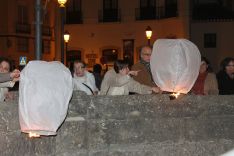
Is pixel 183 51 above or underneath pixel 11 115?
above

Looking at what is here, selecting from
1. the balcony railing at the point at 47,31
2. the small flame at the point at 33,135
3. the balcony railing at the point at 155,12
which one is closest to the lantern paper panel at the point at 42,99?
the small flame at the point at 33,135

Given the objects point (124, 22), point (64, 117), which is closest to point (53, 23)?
point (124, 22)

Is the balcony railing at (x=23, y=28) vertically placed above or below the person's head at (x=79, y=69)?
above

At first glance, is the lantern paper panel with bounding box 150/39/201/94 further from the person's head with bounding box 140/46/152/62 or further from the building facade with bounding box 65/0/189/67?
the building facade with bounding box 65/0/189/67

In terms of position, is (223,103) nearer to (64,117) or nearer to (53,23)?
(64,117)

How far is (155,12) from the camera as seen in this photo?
4172cm

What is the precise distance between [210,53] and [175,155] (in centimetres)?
3275

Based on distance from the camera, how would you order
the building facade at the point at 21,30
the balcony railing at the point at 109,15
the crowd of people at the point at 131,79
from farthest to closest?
the building facade at the point at 21,30 → the balcony railing at the point at 109,15 → the crowd of people at the point at 131,79

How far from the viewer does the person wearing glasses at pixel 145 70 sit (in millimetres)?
7859

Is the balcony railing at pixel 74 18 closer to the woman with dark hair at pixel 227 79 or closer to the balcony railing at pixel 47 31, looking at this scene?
the balcony railing at pixel 47 31

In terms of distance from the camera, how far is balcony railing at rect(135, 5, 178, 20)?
40397 millimetres

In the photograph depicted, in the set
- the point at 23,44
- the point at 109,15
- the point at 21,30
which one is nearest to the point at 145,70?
the point at 109,15

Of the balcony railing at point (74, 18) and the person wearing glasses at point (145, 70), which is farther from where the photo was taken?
the balcony railing at point (74, 18)

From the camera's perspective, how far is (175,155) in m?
7.06
